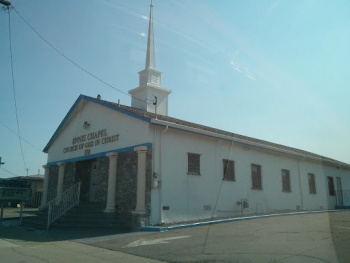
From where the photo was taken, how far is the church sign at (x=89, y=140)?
646 inches

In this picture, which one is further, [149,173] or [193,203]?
[193,203]

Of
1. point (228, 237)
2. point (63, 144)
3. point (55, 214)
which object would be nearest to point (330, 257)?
point (228, 237)

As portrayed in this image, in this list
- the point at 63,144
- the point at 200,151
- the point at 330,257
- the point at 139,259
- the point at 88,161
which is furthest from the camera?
the point at 63,144

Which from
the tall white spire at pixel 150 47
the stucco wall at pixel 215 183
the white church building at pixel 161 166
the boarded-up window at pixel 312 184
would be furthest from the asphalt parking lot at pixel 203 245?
the tall white spire at pixel 150 47

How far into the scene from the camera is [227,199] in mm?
16594

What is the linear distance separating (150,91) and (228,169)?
286 inches

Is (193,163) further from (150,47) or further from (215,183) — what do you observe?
(150,47)

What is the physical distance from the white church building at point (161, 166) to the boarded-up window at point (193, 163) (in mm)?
46

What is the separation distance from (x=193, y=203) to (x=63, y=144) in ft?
30.5

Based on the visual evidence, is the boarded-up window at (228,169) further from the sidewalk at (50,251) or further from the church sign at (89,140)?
the sidewalk at (50,251)

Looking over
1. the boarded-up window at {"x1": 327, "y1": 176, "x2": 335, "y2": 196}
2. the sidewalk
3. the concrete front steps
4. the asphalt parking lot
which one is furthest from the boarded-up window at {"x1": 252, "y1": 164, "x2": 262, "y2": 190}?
the sidewalk

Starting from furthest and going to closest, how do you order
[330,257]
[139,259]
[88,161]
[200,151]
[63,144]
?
[63,144] → [88,161] → [200,151] → [139,259] → [330,257]

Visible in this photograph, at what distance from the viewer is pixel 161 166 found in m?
14.1

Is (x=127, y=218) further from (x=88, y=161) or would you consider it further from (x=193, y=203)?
(x=88, y=161)
